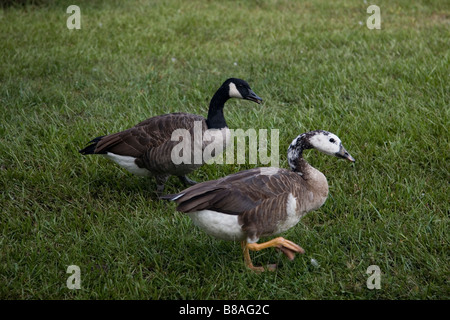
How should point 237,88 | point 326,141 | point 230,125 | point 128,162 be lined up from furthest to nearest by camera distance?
point 230,125 → point 237,88 → point 128,162 → point 326,141

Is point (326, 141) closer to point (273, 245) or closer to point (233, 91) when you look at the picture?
point (273, 245)

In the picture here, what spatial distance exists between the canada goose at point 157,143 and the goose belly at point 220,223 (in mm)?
1086

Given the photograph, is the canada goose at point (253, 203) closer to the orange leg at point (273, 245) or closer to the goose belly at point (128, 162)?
the orange leg at point (273, 245)

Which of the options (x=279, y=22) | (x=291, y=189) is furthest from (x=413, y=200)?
(x=279, y=22)

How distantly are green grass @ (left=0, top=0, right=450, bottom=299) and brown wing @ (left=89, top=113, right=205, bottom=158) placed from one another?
469 mm

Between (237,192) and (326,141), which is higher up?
(326,141)

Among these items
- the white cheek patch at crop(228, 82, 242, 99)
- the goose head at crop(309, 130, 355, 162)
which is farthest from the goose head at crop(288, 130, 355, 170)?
the white cheek patch at crop(228, 82, 242, 99)

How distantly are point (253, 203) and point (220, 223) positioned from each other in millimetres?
275

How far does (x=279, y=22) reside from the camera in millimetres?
8938

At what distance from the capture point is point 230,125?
554cm

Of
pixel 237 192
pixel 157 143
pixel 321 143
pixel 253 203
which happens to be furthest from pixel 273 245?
pixel 157 143

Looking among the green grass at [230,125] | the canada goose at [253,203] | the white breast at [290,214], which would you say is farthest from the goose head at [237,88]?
the white breast at [290,214]

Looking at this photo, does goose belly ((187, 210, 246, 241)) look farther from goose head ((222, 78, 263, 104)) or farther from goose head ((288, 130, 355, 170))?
goose head ((222, 78, 263, 104))
